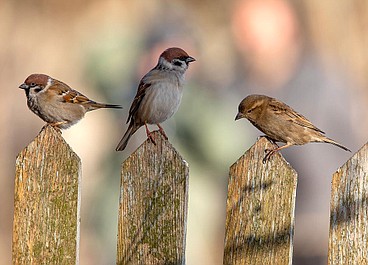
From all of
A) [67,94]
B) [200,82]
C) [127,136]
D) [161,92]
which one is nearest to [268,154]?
[161,92]

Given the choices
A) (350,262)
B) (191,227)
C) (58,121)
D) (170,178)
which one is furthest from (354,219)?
(191,227)

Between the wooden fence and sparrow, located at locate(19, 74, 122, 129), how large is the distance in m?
1.42

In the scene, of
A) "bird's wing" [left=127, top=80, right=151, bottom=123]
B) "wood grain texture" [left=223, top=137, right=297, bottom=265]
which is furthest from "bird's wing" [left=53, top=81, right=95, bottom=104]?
"wood grain texture" [left=223, top=137, right=297, bottom=265]

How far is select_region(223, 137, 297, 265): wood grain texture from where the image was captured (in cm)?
325

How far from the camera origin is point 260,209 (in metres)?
3.28

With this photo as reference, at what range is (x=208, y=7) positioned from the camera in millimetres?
6613

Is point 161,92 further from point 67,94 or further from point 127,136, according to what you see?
point 67,94

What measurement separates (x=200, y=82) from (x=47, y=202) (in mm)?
3334

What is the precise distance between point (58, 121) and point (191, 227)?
1.64 m

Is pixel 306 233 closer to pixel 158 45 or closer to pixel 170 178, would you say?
pixel 158 45

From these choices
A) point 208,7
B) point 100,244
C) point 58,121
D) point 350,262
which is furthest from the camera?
point 208,7

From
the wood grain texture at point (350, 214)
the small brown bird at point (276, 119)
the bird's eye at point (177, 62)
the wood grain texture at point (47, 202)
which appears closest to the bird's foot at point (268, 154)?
the wood grain texture at point (350, 214)

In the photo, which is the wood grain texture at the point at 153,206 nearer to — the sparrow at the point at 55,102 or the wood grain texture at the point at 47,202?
the wood grain texture at the point at 47,202

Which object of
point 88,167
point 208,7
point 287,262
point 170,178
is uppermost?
point 208,7
